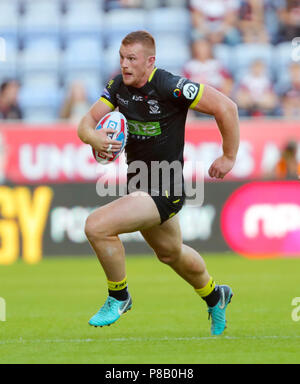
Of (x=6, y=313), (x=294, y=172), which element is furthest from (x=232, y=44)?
(x=6, y=313)

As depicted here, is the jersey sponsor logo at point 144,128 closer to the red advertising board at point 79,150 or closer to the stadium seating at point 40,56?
the red advertising board at point 79,150

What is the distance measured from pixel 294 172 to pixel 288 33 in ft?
13.1

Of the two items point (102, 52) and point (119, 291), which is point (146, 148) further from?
point (102, 52)

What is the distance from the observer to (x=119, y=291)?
7.21m

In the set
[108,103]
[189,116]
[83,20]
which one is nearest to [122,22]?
[83,20]

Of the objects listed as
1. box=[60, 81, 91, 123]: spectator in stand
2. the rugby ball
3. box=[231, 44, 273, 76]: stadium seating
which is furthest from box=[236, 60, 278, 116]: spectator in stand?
the rugby ball

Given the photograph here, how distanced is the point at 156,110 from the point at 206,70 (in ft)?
33.5

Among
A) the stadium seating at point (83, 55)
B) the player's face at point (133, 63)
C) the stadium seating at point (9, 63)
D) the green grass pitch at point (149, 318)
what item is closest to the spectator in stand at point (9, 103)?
the stadium seating at point (9, 63)

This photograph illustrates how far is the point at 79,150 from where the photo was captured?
15766 mm

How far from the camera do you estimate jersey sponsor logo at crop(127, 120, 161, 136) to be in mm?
7301

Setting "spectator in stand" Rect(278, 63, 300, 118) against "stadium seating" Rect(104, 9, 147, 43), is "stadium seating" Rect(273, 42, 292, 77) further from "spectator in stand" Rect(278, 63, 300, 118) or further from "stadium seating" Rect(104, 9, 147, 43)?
"stadium seating" Rect(104, 9, 147, 43)

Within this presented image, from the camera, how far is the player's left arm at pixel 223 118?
714 cm

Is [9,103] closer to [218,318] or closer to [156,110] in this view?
[156,110]

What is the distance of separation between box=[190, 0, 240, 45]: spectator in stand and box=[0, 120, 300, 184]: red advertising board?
10.0 feet
